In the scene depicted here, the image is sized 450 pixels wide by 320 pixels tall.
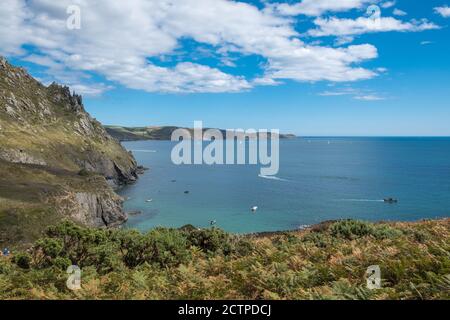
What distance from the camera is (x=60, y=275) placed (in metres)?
15.9

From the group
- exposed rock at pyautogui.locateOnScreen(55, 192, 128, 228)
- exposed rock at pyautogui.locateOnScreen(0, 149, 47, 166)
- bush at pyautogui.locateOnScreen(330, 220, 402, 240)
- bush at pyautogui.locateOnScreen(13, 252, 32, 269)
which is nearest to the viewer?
bush at pyautogui.locateOnScreen(13, 252, 32, 269)

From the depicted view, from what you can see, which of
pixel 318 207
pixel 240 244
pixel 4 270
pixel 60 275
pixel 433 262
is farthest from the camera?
pixel 318 207

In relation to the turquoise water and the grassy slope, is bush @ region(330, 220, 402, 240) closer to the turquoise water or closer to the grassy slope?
the turquoise water

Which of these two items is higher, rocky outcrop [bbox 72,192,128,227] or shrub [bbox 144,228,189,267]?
shrub [bbox 144,228,189,267]

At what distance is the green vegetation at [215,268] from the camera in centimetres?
1170

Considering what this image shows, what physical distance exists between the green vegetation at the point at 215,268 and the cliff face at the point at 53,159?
41979mm

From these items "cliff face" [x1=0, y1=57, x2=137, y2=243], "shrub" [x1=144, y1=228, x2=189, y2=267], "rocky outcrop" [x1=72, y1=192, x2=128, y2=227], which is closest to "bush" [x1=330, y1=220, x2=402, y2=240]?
"shrub" [x1=144, y1=228, x2=189, y2=267]

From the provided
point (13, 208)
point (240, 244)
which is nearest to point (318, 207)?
point (13, 208)

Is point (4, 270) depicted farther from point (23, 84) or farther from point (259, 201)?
point (23, 84)

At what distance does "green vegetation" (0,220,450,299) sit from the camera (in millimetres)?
11703

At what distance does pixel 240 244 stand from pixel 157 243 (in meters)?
5.84

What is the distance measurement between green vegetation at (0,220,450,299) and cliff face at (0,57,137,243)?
138 ft
